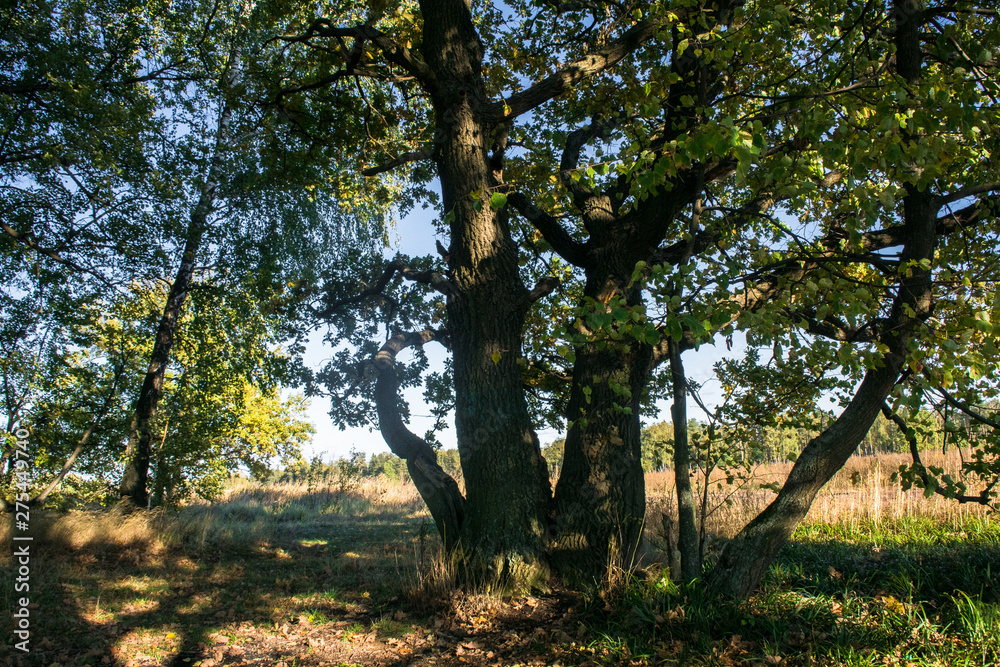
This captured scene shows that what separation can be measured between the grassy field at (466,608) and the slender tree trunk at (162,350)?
60.6 inches

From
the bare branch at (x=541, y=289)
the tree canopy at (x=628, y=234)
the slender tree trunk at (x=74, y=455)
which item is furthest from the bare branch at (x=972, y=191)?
the slender tree trunk at (x=74, y=455)

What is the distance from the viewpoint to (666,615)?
404 cm

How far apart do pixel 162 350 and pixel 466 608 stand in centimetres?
799

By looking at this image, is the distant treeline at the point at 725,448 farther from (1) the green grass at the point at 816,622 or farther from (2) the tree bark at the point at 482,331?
(2) the tree bark at the point at 482,331

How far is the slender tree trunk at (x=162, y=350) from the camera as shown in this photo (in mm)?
9273

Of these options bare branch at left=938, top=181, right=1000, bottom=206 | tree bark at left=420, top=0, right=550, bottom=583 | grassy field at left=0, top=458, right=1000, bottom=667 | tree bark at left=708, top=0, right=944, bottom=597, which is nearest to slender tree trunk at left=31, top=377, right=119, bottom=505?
grassy field at left=0, top=458, right=1000, bottom=667

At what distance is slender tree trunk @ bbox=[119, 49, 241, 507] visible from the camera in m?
9.27

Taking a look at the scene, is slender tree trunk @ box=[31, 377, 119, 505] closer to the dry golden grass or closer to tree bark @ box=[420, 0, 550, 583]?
tree bark @ box=[420, 0, 550, 583]

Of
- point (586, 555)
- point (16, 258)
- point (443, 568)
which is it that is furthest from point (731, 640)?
point (16, 258)

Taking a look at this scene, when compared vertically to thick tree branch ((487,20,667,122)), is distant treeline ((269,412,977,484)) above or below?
below

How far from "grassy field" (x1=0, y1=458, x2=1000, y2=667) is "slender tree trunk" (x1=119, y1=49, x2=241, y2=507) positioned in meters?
1.54

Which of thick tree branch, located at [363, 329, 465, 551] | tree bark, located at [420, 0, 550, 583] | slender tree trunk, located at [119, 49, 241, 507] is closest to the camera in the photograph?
tree bark, located at [420, 0, 550, 583]

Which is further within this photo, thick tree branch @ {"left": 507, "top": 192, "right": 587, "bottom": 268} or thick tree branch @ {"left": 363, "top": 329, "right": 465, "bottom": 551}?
thick tree branch @ {"left": 507, "top": 192, "right": 587, "bottom": 268}

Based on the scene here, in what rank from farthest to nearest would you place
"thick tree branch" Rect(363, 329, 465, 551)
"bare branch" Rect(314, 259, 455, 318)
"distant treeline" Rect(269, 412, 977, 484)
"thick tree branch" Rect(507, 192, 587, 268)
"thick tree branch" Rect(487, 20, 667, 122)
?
"bare branch" Rect(314, 259, 455, 318) → "thick tree branch" Rect(507, 192, 587, 268) → "thick tree branch" Rect(363, 329, 465, 551) → "thick tree branch" Rect(487, 20, 667, 122) → "distant treeline" Rect(269, 412, 977, 484)
